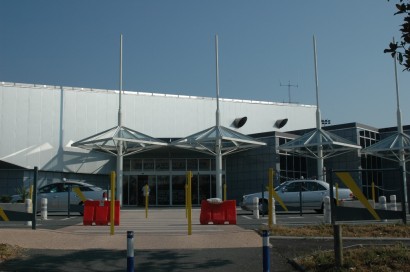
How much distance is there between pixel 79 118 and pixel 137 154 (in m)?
5.16

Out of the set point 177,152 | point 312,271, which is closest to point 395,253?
point 312,271

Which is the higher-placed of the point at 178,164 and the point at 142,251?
the point at 178,164

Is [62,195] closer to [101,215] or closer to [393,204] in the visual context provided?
[101,215]

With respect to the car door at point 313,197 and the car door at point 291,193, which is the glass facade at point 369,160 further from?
the car door at point 291,193

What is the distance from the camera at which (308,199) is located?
23.8 m

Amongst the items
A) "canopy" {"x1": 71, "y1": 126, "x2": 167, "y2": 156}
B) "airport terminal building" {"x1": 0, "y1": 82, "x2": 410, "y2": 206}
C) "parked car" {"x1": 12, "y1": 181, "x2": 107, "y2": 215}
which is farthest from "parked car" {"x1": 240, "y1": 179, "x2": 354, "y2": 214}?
"canopy" {"x1": 71, "y1": 126, "x2": 167, "y2": 156}

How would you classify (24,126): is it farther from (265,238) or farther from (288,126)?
(265,238)

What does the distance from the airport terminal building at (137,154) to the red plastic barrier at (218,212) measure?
20142 mm

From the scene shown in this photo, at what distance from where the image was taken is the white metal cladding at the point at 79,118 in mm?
36688

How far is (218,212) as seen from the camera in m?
16.2

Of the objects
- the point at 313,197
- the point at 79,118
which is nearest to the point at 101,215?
the point at 313,197

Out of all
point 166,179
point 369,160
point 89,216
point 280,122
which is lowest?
point 89,216

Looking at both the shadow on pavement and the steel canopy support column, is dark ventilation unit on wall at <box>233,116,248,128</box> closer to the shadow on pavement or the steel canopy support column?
the steel canopy support column

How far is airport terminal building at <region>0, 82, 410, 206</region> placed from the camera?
121 ft
